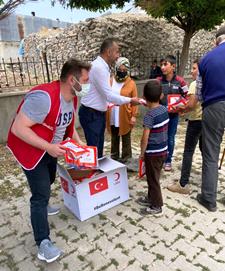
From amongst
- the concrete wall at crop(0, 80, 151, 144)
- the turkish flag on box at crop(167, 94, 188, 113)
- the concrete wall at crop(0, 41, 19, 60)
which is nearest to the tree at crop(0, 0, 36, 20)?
the concrete wall at crop(0, 80, 151, 144)

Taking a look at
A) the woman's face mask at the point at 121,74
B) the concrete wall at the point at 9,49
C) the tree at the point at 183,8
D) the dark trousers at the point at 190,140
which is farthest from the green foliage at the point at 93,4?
the concrete wall at the point at 9,49

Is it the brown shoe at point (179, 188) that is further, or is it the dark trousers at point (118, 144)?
the dark trousers at point (118, 144)

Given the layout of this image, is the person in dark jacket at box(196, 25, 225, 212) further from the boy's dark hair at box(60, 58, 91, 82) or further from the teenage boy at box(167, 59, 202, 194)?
the boy's dark hair at box(60, 58, 91, 82)

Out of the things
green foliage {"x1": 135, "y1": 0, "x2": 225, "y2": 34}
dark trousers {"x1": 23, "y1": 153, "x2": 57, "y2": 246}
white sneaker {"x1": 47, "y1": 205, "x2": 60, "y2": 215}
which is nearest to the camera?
dark trousers {"x1": 23, "y1": 153, "x2": 57, "y2": 246}

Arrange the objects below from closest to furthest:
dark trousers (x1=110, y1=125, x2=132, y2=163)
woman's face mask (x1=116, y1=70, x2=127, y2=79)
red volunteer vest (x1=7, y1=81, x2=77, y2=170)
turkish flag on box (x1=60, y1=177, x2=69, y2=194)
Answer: red volunteer vest (x1=7, y1=81, x2=77, y2=170) → turkish flag on box (x1=60, y1=177, x2=69, y2=194) → woman's face mask (x1=116, y1=70, x2=127, y2=79) → dark trousers (x1=110, y1=125, x2=132, y2=163)

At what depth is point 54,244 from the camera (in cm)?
273

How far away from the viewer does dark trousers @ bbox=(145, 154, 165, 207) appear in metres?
3.02

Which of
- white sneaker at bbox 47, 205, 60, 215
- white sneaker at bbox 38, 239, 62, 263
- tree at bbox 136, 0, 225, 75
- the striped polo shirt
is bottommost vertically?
white sneaker at bbox 47, 205, 60, 215

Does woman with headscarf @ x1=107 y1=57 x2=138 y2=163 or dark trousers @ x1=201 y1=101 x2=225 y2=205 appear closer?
dark trousers @ x1=201 y1=101 x2=225 y2=205

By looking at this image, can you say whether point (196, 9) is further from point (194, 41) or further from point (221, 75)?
point (194, 41)

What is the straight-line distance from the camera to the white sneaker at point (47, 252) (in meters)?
2.46

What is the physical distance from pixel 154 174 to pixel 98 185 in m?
0.62

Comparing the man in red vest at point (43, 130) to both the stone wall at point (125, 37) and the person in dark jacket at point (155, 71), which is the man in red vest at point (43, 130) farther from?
the stone wall at point (125, 37)

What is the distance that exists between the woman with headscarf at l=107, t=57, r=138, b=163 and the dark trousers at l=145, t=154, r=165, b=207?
140 cm
